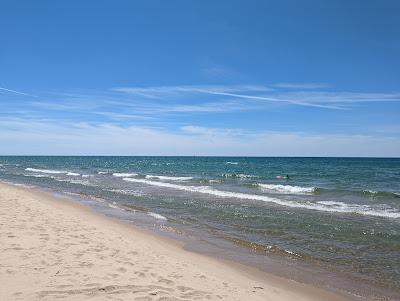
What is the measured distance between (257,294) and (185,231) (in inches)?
259

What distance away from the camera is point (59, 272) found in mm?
6281

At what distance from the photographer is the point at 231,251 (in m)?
10.3

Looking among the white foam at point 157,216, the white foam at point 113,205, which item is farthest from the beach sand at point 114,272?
the white foam at point 113,205

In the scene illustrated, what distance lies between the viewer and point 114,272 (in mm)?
6613

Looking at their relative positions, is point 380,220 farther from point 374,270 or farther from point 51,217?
point 51,217

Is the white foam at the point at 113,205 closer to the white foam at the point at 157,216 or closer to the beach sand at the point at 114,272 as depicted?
the white foam at the point at 157,216

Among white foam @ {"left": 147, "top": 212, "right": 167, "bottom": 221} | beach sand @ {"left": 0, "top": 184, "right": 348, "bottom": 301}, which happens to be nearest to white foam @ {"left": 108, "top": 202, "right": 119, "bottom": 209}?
white foam @ {"left": 147, "top": 212, "right": 167, "bottom": 221}

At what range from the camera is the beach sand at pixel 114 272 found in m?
5.62

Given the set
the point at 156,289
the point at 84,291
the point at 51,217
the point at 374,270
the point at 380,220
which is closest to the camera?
the point at 84,291

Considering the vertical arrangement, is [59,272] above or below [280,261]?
above

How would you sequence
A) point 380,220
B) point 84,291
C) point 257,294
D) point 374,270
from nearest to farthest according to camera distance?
point 84,291 < point 257,294 < point 374,270 < point 380,220

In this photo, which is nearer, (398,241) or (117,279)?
(117,279)

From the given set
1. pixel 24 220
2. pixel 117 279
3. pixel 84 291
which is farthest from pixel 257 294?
pixel 24 220

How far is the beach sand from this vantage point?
5621 millimetres
